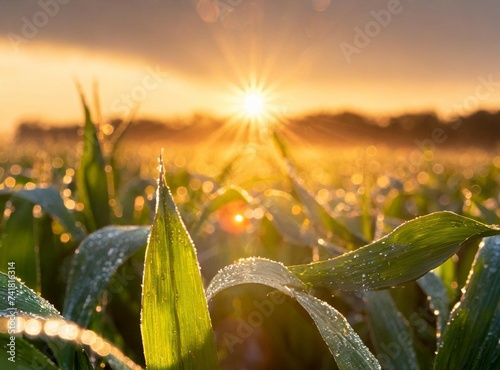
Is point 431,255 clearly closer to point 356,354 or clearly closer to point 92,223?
point 356,354

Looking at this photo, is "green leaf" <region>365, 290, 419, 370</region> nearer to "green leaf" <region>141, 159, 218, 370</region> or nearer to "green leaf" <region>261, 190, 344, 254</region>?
"green leaf" <region>261, 190, 344, 254</region>

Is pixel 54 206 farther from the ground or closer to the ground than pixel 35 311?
farther from the ground

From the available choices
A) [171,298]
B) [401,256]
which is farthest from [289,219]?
[171,298]

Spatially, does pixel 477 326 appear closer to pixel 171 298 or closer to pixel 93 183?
pixel 171 298

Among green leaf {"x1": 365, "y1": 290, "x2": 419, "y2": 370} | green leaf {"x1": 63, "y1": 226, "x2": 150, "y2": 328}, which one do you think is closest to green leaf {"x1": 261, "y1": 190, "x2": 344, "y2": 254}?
green leaf {"x1": 365, "y1": 290, "x2": 419, "y2": 370}

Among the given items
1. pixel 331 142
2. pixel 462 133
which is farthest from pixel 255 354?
pixel 462 133

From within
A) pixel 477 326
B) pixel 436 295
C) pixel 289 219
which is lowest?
pixel 477 326
